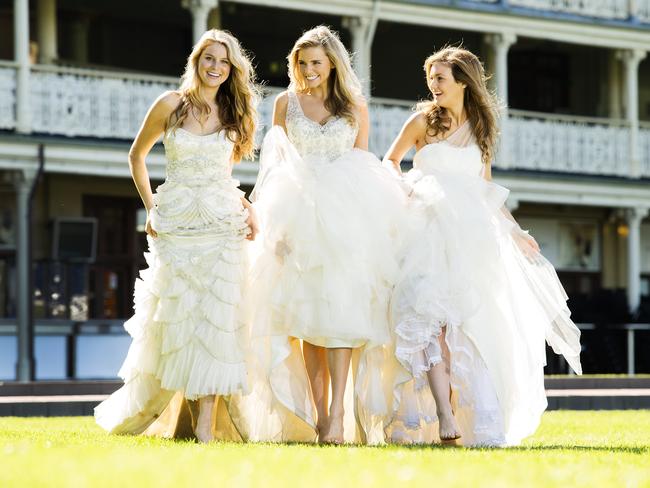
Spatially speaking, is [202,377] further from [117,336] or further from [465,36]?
[465,36]

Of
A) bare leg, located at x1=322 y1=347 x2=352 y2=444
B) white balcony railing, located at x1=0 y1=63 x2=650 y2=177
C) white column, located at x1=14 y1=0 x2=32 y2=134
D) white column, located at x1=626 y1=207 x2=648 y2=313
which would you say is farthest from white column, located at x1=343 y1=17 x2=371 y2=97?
bare leg, located at x1=322 y1=347 x2=352 y2=444

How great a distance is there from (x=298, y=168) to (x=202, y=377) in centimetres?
138

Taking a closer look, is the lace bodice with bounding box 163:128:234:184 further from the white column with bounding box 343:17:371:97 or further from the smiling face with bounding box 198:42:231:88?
the white column with bounding box 343:17:371:97

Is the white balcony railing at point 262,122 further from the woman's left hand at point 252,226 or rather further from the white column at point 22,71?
the woman's left hand at point 252,226

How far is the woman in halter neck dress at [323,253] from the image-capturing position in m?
8.41

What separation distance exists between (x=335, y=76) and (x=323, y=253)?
1.11 m

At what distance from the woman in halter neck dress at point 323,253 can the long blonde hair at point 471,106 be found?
58 centimetres

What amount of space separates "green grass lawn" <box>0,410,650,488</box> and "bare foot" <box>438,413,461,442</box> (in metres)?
0.39

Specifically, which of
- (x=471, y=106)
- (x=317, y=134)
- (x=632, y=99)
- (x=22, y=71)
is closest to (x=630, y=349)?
(x=632, y=99)

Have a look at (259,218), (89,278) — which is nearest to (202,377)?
(259,218)

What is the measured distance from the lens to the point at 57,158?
67.2 ft

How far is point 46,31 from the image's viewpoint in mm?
21828

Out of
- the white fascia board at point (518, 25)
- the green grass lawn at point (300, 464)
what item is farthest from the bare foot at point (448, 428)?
the white fascia board at point (518, 25)

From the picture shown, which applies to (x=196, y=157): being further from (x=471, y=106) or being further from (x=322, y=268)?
(x=471, y=106)
